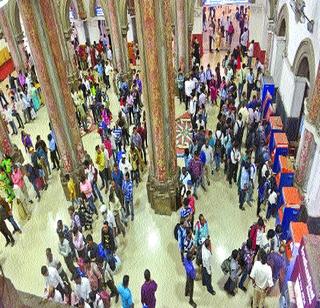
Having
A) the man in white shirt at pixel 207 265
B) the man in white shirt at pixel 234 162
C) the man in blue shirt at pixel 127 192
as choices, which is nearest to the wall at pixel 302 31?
the man in white shirt at pixel 234 162

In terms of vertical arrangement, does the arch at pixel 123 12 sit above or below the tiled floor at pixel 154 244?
above

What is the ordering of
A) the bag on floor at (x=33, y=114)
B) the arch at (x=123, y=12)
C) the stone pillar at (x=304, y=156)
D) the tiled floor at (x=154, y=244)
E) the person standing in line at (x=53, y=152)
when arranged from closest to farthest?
1. the tiled floor at (x=154, y=244)
2. the stone pillar at (x=304, y=156)
3. the person standing in line at (x=53, y=152)
4. the bag on floor at (x=33, y=114)
5. the arch at (x=123, y=12)

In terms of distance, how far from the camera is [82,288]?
6457 millimetres

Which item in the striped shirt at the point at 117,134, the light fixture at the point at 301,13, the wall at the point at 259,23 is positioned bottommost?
the striped shirt at the point at 117,134

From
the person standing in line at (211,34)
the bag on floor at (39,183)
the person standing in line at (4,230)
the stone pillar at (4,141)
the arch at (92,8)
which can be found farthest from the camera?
the person standing in line at (211,34)

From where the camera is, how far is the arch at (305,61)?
8.44 meters

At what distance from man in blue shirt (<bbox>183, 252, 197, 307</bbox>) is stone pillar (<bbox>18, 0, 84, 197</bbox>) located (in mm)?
3844

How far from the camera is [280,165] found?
903cm

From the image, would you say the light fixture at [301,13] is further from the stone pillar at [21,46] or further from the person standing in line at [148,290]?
the stone pillar at [21,46]

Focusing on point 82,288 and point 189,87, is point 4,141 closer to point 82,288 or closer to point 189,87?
point 189,87

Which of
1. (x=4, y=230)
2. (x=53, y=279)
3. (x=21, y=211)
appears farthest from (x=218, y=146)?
(x=4, y=230)

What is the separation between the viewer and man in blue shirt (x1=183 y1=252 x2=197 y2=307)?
6.89m

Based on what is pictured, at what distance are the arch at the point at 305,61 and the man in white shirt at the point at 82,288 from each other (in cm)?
554

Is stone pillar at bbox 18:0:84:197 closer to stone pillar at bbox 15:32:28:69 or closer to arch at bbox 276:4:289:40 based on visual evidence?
arch at bbox 276:4:289:40
